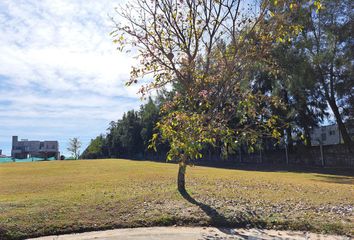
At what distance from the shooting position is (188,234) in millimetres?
8641

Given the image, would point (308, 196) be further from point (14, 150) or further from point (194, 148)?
point (14, 150)

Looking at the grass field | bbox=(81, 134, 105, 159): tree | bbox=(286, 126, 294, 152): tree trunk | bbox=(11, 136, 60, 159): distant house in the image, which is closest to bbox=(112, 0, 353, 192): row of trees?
the grass field

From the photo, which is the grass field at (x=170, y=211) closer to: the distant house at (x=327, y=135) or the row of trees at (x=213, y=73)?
the row of trees at (x=213, y=73)

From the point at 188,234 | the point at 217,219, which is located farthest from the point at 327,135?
the point at 188,234

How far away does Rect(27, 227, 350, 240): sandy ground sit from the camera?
27.5ft

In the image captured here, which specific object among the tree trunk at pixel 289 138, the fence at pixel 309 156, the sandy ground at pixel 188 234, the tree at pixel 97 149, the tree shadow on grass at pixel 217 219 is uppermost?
the tree at pixel 97 149

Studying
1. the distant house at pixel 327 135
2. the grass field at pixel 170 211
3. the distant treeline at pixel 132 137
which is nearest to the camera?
the grass field at pixel 170 211

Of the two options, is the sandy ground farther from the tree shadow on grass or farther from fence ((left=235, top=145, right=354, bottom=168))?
fence ((left=235, top=145, right=354, bottom=168))

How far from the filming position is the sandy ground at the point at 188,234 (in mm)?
8375

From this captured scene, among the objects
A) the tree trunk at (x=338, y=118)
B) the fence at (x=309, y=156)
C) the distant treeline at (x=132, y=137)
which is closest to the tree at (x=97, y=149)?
the distant treeline at (x=132, y=137)

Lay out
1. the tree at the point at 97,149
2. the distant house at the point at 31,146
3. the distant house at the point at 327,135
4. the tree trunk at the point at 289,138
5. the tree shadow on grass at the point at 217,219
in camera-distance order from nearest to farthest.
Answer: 1. the tree shadow on grass at the point at 217,219
2. the tree trunk at the point at 289,138
3. the distant house at the point at 327,135
4. the tree at the point at 97,149
5. the distant house at the point at 31,146

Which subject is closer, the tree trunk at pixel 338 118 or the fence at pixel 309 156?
the fence at pixel 309 156

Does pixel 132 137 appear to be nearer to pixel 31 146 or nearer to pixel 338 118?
pixel 338 118

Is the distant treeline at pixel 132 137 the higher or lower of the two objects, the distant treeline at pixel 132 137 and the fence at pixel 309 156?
the higher
